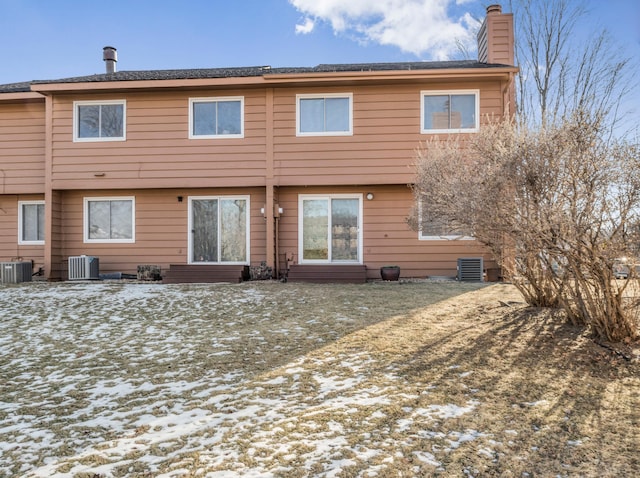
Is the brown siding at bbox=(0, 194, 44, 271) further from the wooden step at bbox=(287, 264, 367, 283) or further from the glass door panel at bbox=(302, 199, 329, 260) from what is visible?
the glass door panel at bbox=(302, 199, 329, 260)

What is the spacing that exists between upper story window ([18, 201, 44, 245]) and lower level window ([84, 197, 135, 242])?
4.81 feet

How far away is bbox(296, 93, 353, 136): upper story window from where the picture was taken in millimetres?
10336

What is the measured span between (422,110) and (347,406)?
8548 millimetres

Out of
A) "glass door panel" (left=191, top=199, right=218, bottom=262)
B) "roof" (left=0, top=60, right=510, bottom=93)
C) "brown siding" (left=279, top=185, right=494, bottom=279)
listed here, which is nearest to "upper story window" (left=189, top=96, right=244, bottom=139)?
"roof" (left=0, top=60, right=510, bottom=93)

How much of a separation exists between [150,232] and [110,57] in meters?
6.73

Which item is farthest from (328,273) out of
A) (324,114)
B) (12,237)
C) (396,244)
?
(12,237)

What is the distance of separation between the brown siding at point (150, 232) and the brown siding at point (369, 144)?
137 centimetres

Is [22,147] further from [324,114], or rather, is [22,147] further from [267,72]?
[324,114]

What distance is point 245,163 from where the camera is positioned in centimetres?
1038

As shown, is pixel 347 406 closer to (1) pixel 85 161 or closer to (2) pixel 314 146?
(2) pixel 314 146

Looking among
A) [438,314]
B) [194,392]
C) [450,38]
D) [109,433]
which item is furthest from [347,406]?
[450,38]

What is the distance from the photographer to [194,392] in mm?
3447

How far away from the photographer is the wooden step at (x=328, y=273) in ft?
31.7

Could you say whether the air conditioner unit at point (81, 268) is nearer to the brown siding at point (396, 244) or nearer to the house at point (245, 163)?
the house at point (245, 163)
